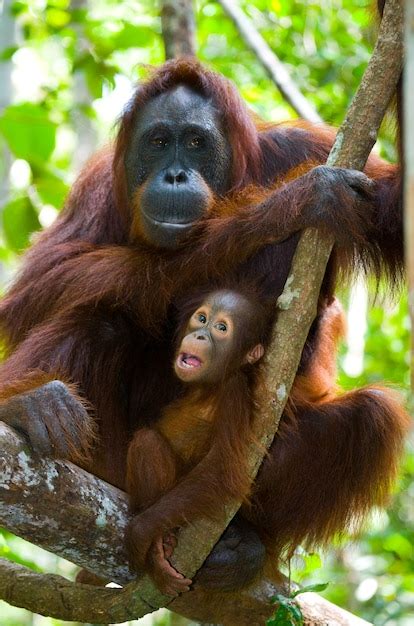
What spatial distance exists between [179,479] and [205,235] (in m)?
1.05

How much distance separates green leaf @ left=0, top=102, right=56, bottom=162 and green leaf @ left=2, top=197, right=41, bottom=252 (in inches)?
14.9

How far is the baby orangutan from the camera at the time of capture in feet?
10.8

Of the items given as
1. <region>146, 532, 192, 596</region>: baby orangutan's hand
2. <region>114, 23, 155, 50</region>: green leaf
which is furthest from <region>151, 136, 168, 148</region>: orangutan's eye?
<region>146, 532, 192, 596</region>: baby orangutan's hand

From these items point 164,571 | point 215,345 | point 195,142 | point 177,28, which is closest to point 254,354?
point 215,345

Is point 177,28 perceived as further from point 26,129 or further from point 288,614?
point 288,614

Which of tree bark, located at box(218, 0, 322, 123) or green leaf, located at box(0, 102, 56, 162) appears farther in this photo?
tree bark, located at box(218, 0, 322, 123)

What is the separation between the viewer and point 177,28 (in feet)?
19.4

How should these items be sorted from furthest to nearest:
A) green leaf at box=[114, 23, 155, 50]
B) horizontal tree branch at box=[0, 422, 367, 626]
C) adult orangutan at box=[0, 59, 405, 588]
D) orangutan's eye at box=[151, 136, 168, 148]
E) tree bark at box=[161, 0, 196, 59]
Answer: tree bark at box=[161, 0, 196, 59] → green leaf at box=[114, 23, 155, 50] → orangutan's eye at box=[151, 136, 168, 148] → adult orangutan at box=[0, 59, 405, 588] → horizontal tree branch at box=[0, 422, 367, 626]

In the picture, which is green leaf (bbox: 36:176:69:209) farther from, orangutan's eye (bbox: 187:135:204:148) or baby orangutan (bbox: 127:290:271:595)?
baby orangutan (bbox: 127:290:271:595)

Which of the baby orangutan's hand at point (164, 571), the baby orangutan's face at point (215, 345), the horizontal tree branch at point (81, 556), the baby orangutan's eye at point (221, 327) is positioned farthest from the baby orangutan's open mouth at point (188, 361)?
the baby orangutan's hand at point (164, 571)

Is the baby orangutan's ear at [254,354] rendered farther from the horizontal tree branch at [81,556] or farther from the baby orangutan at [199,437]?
the horizontal tree branch at [81,556]

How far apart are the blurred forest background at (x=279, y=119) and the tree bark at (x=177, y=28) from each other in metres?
0.31

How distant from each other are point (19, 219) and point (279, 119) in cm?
337

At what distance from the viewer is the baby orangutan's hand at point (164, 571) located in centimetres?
325
